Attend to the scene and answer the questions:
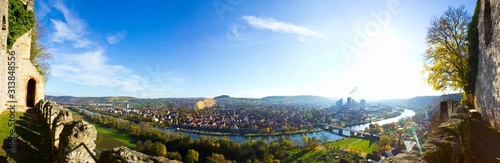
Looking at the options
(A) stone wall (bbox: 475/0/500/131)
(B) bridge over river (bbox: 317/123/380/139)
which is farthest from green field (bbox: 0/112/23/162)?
(B) bridge over river (bbox: 317/123/380/139)

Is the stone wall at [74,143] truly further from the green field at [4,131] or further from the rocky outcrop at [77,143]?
the green field at [4,131]

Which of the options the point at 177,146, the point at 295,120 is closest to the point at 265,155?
the point at 177,146

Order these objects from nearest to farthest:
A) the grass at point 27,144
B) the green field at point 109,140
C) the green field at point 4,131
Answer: the green field at point 4,131
the grass at point 27,144
the green field at point 109,140

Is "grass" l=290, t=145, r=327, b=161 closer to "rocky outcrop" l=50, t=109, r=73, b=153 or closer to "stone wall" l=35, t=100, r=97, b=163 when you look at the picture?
"rocky outcrop" l=50, t=109, r=73, b=153

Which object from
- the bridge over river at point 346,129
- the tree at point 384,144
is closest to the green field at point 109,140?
the tree at point 384,144

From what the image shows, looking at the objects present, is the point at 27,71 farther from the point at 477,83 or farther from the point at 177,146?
the point at 177,146

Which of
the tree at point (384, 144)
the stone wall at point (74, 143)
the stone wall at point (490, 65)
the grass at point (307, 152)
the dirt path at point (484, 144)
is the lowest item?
the grass at point (307, 152)
